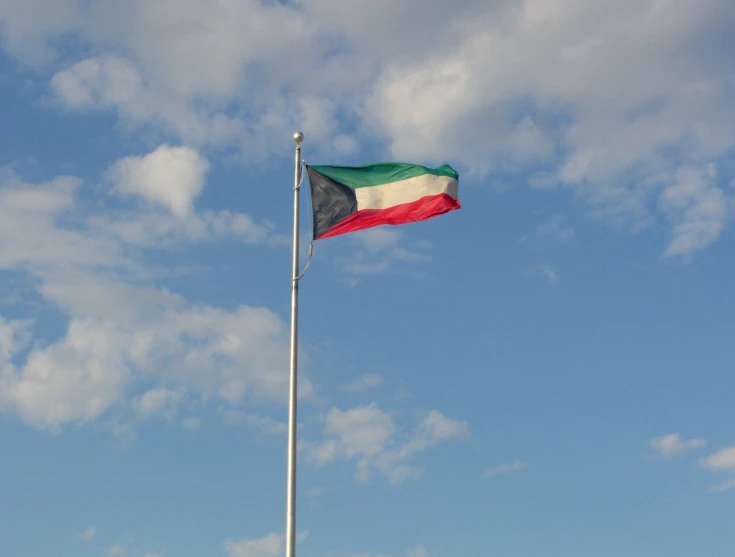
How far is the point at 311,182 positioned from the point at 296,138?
1.72m

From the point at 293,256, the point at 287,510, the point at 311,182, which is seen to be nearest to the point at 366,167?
the point at 311,182

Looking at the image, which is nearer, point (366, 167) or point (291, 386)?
point (291, 386)

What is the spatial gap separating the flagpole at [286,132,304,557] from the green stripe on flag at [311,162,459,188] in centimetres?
120

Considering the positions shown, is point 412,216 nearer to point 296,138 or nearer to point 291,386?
point 296,138

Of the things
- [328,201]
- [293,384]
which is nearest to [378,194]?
[328,201]

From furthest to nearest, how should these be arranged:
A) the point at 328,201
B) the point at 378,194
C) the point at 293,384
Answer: the point at 378,194, the point at 328,201, the point at 293,384

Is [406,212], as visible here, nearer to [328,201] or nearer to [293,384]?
[328,201]

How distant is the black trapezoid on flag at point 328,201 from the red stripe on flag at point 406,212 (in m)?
0.40

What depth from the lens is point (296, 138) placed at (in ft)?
127

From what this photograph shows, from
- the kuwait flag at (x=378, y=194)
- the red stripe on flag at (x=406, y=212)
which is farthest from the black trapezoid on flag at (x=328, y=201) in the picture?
the red stripe on flag at (x=406, y=212)

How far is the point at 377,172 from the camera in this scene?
3953cm

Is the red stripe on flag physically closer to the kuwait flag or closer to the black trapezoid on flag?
the kuwait flag

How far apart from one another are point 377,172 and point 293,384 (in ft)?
29.9

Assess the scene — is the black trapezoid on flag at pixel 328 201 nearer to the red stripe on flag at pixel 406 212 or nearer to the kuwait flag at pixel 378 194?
the kuwait flag at pixel 378 194
